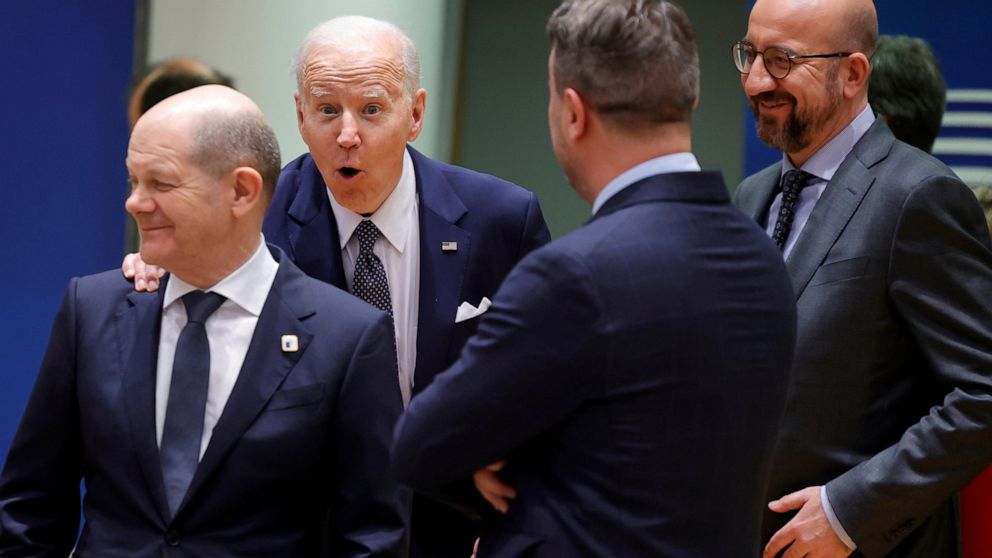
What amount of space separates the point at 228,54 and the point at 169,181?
287 cm

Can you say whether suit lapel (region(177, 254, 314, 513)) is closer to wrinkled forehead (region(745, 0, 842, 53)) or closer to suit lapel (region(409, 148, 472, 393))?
suit lapel (region(409, 148, 472, 393))

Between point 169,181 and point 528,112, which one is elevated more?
point 169,181

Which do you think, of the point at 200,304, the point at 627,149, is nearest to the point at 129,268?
the point at 200,304

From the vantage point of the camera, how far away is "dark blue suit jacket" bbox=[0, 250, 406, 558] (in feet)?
7.38

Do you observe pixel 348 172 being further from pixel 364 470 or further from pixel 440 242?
pixel 364 470

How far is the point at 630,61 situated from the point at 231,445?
96 cm

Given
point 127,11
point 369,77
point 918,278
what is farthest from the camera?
point 127,11

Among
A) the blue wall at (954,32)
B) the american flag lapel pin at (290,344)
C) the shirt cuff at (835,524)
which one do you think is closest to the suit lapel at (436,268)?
the american flag lapel pin at (290,344)

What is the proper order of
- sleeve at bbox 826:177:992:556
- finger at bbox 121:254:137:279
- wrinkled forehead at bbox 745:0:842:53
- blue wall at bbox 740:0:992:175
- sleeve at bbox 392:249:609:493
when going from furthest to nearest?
blue wall at bbox 740:0:992:175 < wrinkled forehead at bbox 745:0:842:53 < sleeve at bbox 826:177:992:556 < finger at bbox 121:254:137:279 < sleeve at bbox 392:249:609:493

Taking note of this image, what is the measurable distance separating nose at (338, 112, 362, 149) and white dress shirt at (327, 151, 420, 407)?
19 centimetres

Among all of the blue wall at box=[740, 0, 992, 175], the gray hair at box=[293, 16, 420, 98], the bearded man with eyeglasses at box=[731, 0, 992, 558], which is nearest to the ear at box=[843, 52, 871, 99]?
the bearded man with eyeglasses at box=[731, 0, 992, 558]

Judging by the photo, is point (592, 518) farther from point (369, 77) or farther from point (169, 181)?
point (369, 77)

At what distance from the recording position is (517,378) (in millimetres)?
1854

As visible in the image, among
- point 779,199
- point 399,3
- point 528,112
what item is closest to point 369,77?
point 779,199
